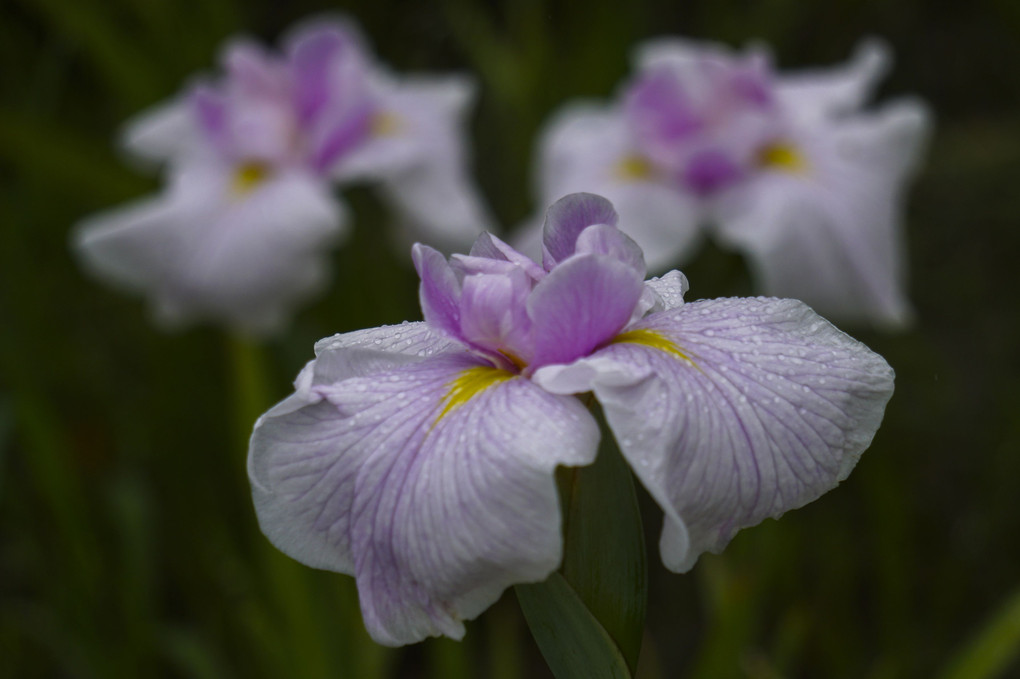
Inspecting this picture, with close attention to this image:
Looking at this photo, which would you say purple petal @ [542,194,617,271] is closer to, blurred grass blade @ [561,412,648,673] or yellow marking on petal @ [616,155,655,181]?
blurred grass blade @ [561,412,648,673]

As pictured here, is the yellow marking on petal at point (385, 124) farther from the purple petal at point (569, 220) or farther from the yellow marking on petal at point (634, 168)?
the purple petal at point (569, 220)

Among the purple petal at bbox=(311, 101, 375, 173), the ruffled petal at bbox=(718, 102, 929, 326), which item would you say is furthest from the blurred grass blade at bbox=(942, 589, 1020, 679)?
the purple petal at bbox=(311, 101, 375, 173)

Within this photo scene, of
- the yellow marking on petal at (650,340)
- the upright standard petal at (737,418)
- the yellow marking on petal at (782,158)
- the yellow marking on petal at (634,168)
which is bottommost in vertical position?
the yellow marking on petal at (782,158)

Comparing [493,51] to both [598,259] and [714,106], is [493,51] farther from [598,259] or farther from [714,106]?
[598,259]

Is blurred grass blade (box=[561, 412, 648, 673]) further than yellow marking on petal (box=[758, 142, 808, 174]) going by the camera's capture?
No

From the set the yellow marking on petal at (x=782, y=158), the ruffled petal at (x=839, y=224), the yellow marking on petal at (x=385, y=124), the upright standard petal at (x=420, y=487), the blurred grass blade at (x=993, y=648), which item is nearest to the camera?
the upright standard petal at (x=420, y=487)

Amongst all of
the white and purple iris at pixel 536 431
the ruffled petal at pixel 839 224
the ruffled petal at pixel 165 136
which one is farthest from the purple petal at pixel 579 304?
the ruffled petal at pixel 165 136
